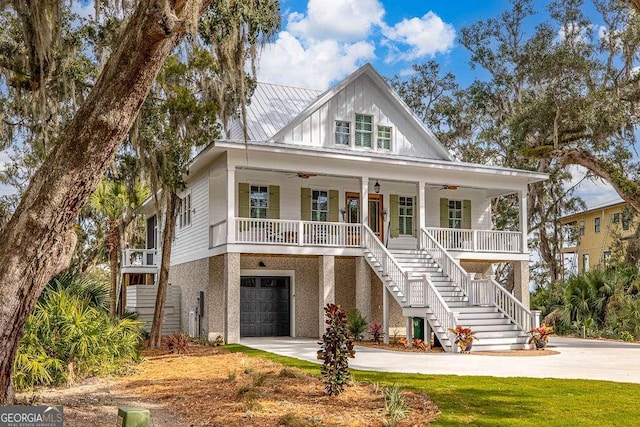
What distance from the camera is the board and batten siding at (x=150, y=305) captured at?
72.8 feet

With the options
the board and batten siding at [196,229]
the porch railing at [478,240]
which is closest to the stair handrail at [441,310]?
the porch railing at [478,240]

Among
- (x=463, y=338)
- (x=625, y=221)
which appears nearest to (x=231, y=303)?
(x=463, y=338)

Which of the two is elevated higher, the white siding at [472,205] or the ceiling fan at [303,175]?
the ceiling fan at [303,175]

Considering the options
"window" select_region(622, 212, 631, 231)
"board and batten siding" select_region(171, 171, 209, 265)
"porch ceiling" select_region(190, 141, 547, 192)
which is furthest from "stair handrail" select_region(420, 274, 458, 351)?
"window" select_region(622, 212, 631, 231)

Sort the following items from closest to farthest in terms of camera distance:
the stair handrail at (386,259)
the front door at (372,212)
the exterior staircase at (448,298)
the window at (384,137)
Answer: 1. the exterior staircase at (448,298)
2. the stair handrail at (386,259)
3. the front door at (372,212)
4. the window at (384,137)

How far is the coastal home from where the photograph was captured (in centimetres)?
1803

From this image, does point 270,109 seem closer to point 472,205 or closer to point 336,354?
point 472,205

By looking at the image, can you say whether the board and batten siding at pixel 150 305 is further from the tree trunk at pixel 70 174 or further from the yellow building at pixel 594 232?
the yellow building at pixel 594 232

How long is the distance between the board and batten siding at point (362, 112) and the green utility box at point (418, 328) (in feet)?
22.8

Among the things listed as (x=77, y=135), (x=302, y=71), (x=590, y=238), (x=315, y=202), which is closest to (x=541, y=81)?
(x=315, y=202)

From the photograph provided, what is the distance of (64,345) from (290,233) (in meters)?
9.12

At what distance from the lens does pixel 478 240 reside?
2178 centimetres

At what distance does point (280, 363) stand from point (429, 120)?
23.5 metres

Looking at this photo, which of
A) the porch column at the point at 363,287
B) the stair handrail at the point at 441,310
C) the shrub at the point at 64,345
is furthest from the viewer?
the porch column at the point at 363,287
